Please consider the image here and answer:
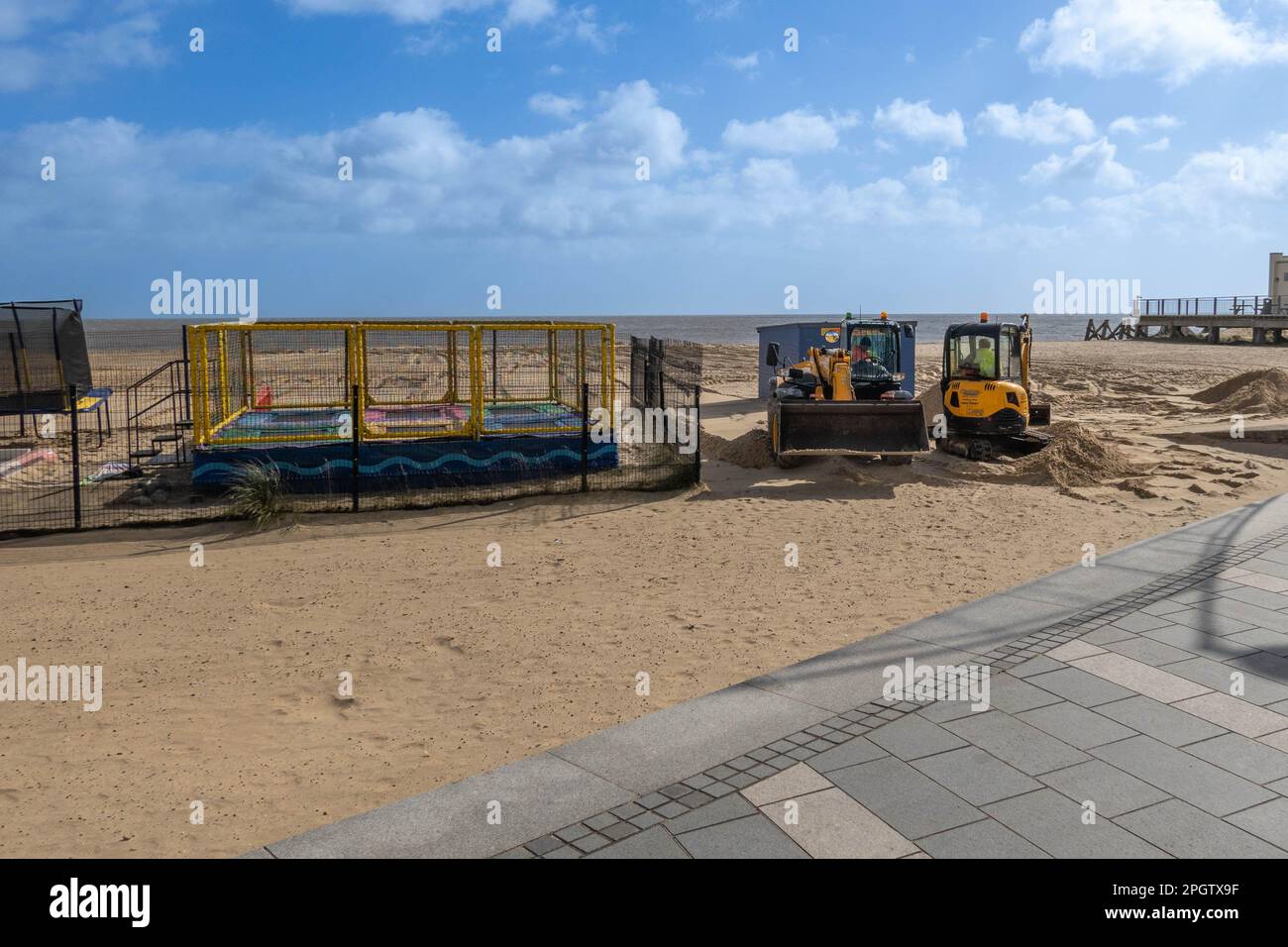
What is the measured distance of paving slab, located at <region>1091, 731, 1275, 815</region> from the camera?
200 inches

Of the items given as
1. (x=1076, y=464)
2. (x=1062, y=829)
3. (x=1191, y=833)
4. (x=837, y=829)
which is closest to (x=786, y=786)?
(x=837, y=829)

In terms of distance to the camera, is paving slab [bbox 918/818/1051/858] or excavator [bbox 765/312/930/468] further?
excavator [bbox 765/312/930/468]

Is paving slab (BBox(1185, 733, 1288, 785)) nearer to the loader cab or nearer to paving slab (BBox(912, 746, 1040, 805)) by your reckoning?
paving slab (BBox(912, 746, 1040, 805))

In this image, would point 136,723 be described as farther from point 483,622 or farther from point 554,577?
point 554,577

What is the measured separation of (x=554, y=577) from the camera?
32.9 feet

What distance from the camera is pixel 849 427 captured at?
1602 centimetres

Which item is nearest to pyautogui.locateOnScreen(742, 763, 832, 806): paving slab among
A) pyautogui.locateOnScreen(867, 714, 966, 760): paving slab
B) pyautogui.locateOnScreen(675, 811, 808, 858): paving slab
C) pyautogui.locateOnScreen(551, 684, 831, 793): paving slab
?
pyautogui.locateOnScreen(675, 811, 808, 858): paving slab

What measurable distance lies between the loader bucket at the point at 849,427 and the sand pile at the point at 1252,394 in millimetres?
12834

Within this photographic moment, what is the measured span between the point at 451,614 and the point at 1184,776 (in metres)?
5.60

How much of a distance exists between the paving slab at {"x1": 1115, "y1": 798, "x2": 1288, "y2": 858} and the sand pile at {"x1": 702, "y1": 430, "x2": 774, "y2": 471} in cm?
1213

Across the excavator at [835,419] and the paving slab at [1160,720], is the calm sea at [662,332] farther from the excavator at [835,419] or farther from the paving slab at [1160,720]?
the paving slab at [1160,720]
